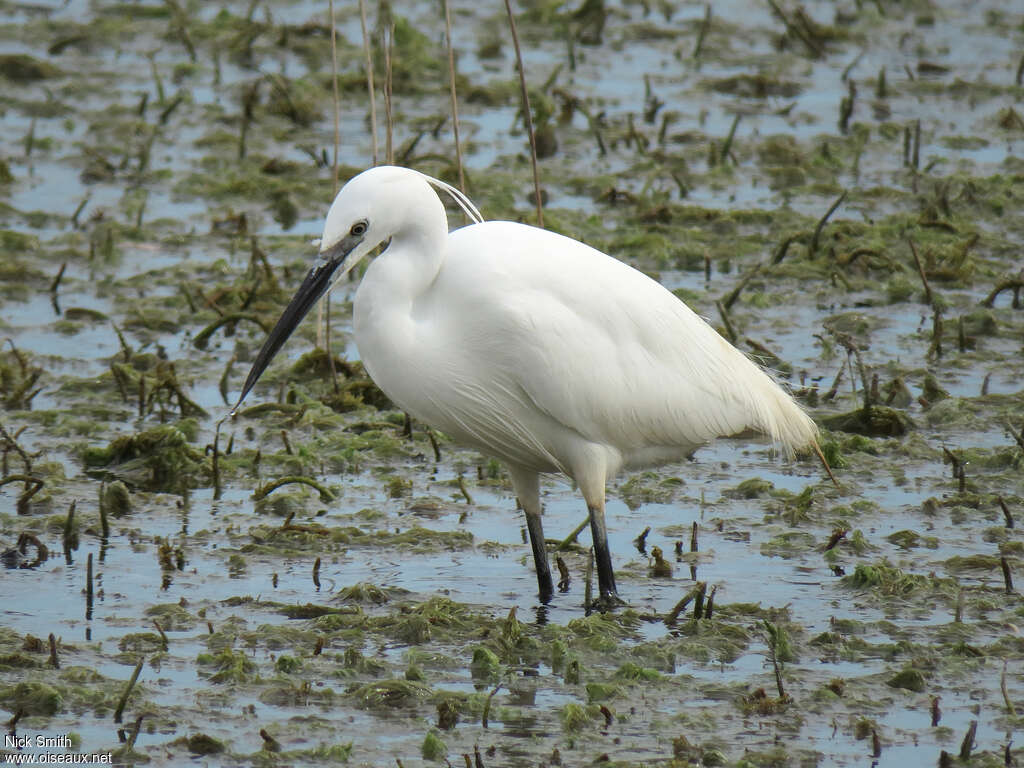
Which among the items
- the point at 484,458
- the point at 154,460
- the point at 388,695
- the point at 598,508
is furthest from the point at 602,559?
the point at 154,460

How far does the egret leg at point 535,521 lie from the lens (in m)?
5.70

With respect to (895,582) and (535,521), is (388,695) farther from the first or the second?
(895,582)

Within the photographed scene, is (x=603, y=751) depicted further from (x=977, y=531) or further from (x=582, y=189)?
(x=582, y=189)

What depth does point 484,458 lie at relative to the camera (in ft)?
Answer: 22.8

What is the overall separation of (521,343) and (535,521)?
73 centimetres

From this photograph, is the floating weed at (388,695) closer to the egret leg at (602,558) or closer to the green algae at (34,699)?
the green algae at (34,699)

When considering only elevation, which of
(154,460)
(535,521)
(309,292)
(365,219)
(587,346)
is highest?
(365,219)

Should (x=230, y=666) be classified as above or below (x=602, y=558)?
below

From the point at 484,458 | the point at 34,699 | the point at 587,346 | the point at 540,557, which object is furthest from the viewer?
the point at 484,458

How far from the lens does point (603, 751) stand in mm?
4461

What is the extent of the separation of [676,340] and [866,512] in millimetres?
1258

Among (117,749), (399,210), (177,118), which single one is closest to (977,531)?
(399,210)

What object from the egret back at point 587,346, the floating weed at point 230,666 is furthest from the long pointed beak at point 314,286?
the floating weed at point 230,666

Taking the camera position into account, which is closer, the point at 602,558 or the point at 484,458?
the point at 602,558
